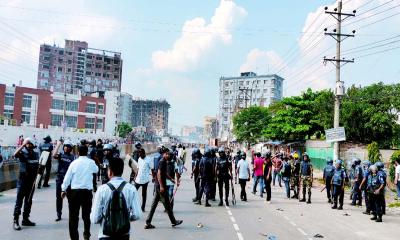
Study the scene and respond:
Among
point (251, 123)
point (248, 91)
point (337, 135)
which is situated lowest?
point (337, 135)

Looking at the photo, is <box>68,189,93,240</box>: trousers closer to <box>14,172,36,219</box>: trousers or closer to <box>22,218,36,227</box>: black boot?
<box>14,172,36,219</box>: trousers

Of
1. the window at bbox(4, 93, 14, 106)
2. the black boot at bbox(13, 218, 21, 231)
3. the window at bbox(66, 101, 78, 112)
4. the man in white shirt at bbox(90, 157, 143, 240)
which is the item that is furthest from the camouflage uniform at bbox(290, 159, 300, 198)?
the window at bbox(66, 101, 78, 112)

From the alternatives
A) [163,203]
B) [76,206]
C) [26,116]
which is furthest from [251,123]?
[76,206]

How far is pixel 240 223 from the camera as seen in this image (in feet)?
35.4

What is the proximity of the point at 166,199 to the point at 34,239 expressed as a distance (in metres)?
2.96

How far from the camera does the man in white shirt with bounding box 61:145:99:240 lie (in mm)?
7305

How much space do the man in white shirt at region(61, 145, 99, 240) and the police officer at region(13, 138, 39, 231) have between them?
6.68 ft

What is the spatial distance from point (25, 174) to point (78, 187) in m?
2.32

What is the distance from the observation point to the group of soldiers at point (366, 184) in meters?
→ 12.7

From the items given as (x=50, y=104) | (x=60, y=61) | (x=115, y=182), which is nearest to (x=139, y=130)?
(x=60, y=61)

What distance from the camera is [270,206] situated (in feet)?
48.0

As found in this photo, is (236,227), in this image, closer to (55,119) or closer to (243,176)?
(243,176)

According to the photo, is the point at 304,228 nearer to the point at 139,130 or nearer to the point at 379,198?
the point at 379,198

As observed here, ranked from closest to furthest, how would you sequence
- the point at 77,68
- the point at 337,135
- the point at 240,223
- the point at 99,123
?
the point at 240,223, the point at 337,135, the point at 99,123, the point at 77,68
